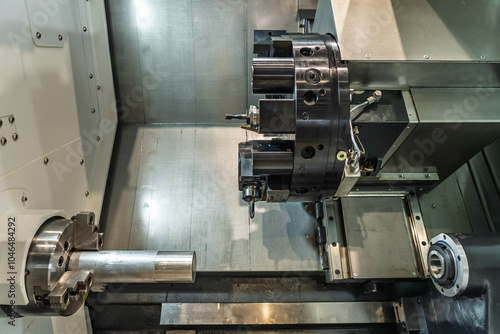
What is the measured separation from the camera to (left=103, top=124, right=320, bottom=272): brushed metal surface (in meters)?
1.36

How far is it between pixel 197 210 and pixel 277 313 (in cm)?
55

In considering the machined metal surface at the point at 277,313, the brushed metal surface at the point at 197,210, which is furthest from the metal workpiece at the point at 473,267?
the brushed metal surface at the point at 197,210

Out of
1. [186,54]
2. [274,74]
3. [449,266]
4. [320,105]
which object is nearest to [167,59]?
[186,54]

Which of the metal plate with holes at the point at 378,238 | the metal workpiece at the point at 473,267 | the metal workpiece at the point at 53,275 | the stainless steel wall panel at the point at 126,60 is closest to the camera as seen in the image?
the metal workpiece at the point at 53,275

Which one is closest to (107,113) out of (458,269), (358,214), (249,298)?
(249,298)

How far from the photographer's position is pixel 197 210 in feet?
4.71

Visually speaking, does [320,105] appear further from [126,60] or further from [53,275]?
[126,60]

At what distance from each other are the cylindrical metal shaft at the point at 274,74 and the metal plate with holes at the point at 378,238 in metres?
0.66

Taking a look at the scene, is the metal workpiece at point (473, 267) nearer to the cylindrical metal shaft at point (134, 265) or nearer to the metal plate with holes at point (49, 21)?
the cylindrical metal shaft at point (134, 265)

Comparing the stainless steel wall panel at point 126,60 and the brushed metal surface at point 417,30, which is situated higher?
the stainless steel wall panel at point 126,60

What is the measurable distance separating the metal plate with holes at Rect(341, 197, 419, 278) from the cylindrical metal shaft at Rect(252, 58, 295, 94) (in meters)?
0.66

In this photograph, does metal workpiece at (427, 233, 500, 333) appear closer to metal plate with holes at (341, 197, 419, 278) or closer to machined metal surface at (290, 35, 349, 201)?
metal plate with holes at (341, 197, 419, 278)

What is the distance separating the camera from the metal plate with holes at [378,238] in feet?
4.00

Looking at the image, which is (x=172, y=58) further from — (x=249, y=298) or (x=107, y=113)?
(x=249, y=298)
